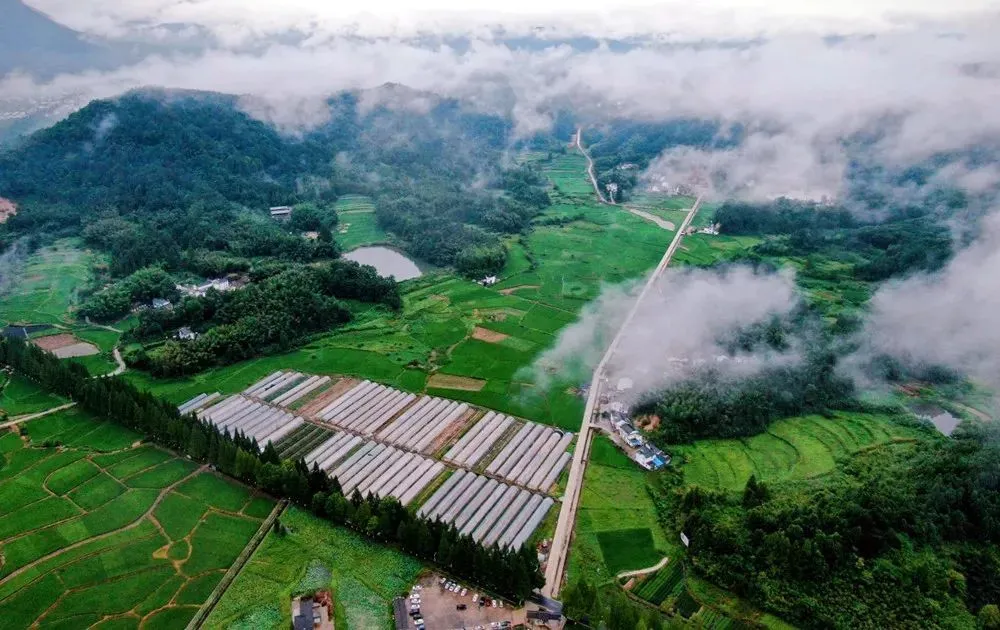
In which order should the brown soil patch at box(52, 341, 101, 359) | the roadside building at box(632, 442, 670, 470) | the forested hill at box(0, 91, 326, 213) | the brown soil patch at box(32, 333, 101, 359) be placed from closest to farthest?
the roadside building at box(632, 442, 670, 470) < the brown soil patch at box(52, 341, 101, 359) < the brown soil patch at box(32, 333, 101, 359) < the forested hill at box(0, 91, 326, 213)

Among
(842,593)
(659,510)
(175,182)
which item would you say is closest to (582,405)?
(659,510)

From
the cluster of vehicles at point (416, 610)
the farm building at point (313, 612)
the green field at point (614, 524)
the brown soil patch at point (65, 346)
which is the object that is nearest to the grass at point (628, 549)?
the green field at point (614, 524)

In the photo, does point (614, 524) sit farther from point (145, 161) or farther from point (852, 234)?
point (145, 161)

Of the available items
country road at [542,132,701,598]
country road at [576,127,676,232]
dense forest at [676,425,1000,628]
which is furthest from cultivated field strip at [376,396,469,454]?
country road at [576,127,676,232]

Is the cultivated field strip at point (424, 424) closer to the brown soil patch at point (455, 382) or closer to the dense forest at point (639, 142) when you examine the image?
the brown soil patch at point (455, 382)

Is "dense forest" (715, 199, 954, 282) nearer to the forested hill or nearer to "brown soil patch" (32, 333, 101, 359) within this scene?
the forested hill

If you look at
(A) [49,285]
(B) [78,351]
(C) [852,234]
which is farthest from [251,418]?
(C) [852,234]
